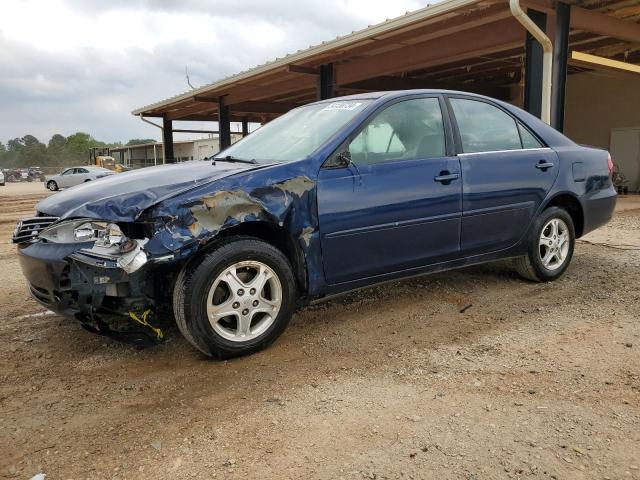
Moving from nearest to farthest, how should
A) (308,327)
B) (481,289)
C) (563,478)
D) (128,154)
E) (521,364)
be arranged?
1. (563,478)
2. (521,364)
3. (308,327)
4. (481,289)
5. (128,154)

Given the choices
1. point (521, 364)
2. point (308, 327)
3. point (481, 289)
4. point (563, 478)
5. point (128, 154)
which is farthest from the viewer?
point (128, 154)

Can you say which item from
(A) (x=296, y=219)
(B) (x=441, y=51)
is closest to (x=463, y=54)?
(B) (x=441, y=51)

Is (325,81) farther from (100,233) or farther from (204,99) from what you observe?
(100,233)

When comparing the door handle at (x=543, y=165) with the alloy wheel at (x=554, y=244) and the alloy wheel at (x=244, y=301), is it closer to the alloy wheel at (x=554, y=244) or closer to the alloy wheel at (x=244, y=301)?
the alloy wheel at (x=554, y=244)

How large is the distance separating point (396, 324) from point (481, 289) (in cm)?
117

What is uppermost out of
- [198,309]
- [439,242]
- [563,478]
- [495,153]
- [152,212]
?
[495,153]

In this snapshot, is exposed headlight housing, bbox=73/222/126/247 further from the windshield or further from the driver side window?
the driver side window

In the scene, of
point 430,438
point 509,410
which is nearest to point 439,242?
point 509,410

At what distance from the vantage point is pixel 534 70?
8.13 m

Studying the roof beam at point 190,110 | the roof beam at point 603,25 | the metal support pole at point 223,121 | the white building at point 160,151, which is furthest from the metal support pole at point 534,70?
the white building at point 160,151

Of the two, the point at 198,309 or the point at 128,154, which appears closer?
the point at 198,309

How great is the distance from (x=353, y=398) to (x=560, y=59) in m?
7.58

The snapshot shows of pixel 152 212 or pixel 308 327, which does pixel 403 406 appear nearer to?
pixel 308 327

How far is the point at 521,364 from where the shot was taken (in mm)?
2865
